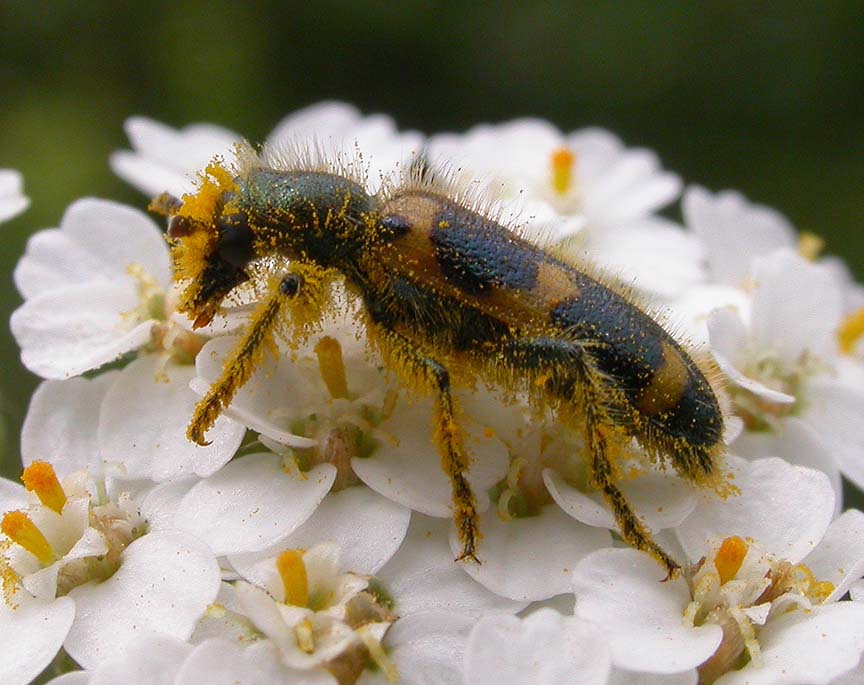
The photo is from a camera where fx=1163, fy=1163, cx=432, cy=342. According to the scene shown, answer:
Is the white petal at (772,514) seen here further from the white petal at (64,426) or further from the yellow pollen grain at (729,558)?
the white petal at (64,426)

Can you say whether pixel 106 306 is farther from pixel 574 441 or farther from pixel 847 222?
pixel 847 222

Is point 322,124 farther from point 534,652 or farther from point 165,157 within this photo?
point 534,652

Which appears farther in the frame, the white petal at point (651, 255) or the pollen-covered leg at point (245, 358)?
the white petal at point (651, 255)

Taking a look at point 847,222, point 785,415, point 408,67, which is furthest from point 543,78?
point 785,415

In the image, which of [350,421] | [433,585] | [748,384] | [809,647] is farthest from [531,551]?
[748,384]

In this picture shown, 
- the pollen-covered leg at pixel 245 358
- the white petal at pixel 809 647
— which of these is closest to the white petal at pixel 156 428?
the pollen-covered leg at pixel 245 358
